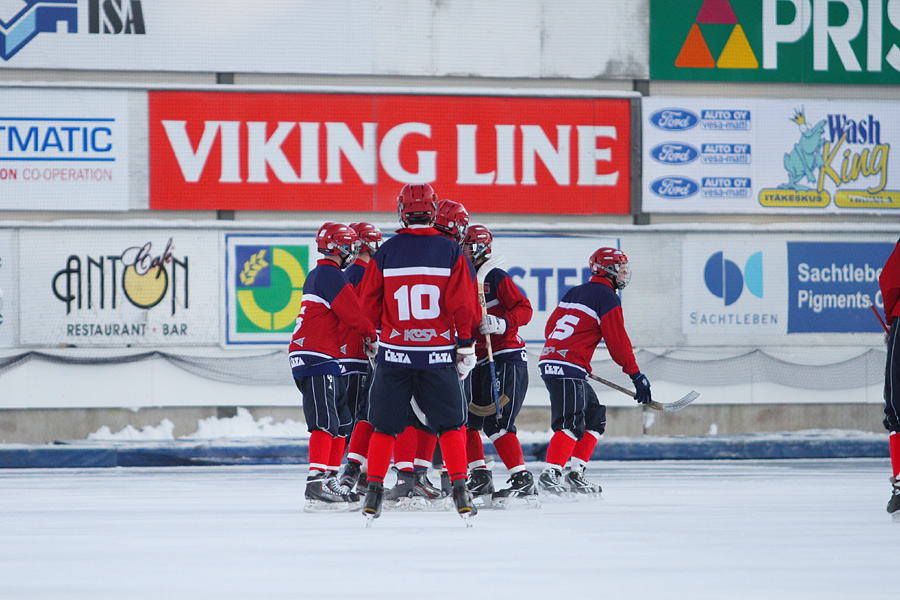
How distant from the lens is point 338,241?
7.15 m

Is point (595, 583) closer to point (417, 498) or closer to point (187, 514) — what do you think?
point (417, 498)

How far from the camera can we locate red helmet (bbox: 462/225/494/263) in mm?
7250

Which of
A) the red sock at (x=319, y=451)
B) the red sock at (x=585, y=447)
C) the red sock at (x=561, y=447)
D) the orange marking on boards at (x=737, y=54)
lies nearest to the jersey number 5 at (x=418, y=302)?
the red sock at (x=319, y=451)

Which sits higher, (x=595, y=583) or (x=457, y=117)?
(x=457, y=117)

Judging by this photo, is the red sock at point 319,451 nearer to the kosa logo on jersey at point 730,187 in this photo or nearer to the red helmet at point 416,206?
the red helmet at point 416,206

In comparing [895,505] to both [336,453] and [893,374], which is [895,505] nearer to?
[893,374]

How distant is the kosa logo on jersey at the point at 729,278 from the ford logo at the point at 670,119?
5.44ft

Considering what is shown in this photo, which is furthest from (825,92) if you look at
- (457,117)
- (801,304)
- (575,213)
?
(457,117)

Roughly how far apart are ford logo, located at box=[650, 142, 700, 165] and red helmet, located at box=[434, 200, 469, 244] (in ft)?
25.3

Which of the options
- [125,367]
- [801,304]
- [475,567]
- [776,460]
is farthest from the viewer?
[801,304]

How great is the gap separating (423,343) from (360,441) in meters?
1.58

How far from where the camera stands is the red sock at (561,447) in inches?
299

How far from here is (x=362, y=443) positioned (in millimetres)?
7281

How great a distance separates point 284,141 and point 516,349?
7.01 meters
